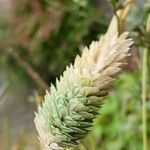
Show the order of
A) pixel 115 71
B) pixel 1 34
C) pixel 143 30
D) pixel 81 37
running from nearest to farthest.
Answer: pixel 115 71 < pixel 143 30 < pixel 81 37 < pixel 1 34

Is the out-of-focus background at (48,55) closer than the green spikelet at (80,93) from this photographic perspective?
No

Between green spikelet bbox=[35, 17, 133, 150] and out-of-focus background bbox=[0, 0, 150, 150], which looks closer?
green spikelet bbox=[35, 17, 133, 150]

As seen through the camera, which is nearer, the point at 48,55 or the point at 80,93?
the point at 80,93

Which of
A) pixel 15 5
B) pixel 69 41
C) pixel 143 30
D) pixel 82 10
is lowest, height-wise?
pixel 143 30

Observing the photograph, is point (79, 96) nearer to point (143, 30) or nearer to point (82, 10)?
point (143, 30)

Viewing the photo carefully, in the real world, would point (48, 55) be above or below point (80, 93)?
above

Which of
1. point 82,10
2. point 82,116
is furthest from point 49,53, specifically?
point 82,116

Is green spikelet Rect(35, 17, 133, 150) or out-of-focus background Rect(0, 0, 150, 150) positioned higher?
out-of-focus background Rect(0, 0, 150, 150)

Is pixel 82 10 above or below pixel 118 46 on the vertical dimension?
above
